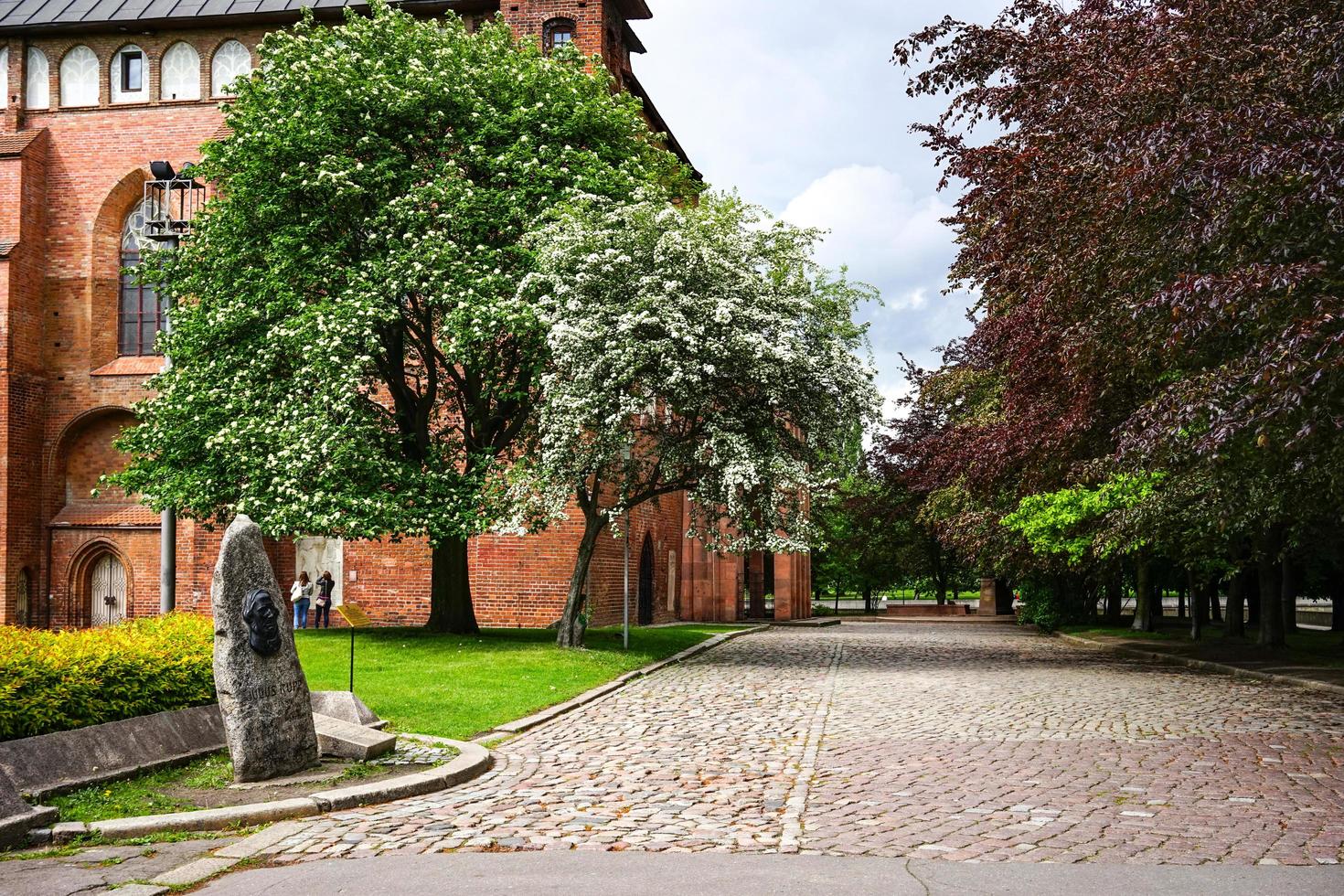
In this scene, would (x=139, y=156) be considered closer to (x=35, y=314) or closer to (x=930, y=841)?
(x=35, y=314)

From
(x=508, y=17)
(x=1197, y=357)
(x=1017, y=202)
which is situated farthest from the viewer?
(x=508, y=17)

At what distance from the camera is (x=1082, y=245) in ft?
→ 46.8

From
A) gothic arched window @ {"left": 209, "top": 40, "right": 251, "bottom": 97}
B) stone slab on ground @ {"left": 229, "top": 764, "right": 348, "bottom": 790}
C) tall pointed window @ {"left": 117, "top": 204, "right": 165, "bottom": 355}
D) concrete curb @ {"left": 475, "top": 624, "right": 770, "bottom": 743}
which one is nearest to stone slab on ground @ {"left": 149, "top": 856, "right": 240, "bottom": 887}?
stone slab on ground @ {"left": 229, "top": 764, "right": 348, "bottom": 790}

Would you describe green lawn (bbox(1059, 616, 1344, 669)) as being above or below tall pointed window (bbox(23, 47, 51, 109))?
below

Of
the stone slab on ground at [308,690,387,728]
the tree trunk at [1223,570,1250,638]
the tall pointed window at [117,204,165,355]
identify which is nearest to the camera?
the stone slab on ground at [308,690,387,728]

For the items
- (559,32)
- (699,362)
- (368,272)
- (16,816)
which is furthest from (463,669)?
(559,32)

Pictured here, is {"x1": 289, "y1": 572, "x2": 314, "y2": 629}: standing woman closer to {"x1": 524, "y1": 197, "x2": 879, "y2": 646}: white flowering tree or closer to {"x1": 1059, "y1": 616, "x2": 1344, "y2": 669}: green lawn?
{"x1": 524, "y1": 197, "x2": 879, "y2": 646}: white flowering tree

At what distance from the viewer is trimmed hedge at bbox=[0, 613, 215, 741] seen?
8.20 metres

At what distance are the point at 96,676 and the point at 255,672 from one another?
1.10m

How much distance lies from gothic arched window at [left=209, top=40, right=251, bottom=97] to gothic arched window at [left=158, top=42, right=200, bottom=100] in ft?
1.52

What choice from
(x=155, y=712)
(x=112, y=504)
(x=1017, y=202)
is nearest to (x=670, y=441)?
(x=1017, y=202)

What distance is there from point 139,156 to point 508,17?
Answer: 11.6m

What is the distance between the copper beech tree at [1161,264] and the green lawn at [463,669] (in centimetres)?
724

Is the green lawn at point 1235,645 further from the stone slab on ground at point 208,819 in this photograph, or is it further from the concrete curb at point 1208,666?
the stone slab on ground at point 208,819
